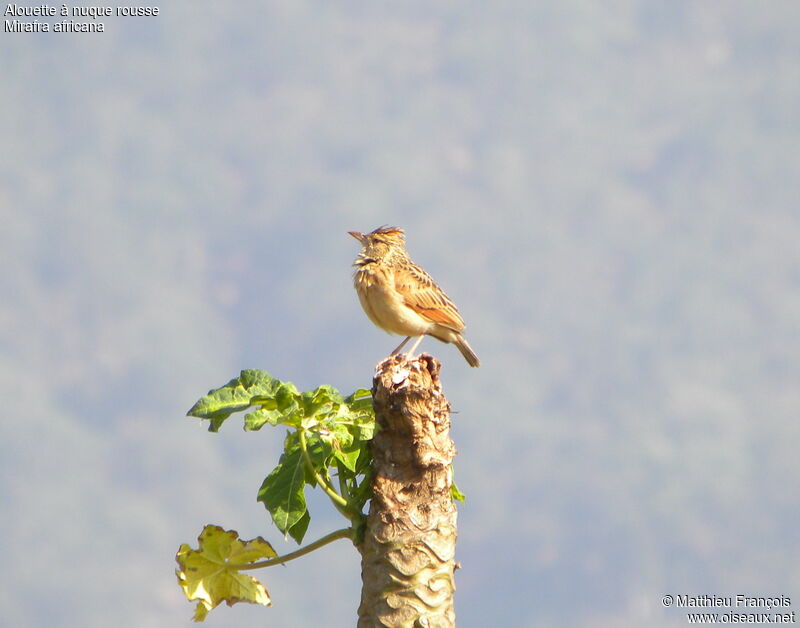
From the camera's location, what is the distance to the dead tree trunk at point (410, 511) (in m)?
4.82

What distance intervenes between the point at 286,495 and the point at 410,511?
70cm

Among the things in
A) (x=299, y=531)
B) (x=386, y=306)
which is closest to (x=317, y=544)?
(x=299, y=531)

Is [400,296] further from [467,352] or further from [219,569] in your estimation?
[219,569]

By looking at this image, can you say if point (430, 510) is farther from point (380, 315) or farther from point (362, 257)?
point (362, 257)

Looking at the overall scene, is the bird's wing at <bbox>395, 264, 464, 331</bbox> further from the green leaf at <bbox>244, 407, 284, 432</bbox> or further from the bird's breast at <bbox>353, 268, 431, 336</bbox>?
the green leaf at <bbox>244, 407, 284, 432</bbox>

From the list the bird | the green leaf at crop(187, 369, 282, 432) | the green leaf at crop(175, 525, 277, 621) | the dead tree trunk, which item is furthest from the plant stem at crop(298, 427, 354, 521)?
the bird

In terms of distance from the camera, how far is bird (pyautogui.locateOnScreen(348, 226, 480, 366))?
10.9 m

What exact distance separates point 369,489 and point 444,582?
676 millimetres

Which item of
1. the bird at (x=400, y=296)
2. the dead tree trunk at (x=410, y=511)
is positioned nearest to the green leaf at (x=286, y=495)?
the dead tree trunk at (x=410, y=511)

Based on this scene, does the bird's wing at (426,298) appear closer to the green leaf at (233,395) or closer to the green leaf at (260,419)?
the green leaf at (233,395)

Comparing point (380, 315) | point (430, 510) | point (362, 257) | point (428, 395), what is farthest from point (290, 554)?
point (362, 257)

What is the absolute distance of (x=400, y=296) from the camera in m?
11.0

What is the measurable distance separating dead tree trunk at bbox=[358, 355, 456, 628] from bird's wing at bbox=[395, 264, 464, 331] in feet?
18.4

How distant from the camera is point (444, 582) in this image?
193 inches
